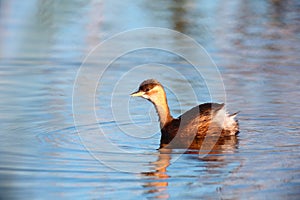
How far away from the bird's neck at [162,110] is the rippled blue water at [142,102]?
165mm

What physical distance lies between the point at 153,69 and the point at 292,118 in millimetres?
2647

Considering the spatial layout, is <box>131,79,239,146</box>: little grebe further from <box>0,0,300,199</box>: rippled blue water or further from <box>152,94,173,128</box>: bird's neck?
<box>0,0,300,199</box>: rippled blue water

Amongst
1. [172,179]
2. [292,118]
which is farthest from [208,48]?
[172,179]

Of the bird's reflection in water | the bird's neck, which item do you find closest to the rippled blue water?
the bird's reflection in water

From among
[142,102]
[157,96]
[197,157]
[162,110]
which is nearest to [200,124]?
[162,110]

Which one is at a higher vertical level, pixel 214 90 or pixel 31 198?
pixel 31 198

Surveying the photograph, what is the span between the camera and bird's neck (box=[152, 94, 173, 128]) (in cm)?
809

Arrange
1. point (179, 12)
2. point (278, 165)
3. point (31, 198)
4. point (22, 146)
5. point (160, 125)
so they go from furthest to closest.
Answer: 1. point (179, 12)
2. point (160, 125)
3. point (22, 146)
4. point (278, 165)
5. point (31, 198)

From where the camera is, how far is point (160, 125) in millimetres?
8070

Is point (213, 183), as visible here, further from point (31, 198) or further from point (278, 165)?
point (31, 198)

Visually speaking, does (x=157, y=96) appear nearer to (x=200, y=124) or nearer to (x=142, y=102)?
(x=200, y=124)

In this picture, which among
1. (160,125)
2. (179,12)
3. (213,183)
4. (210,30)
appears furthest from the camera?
(179,12)

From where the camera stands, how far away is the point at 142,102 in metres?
9.20

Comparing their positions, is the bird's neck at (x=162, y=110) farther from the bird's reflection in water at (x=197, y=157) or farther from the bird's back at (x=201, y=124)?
the bird's reflection in water at (x=197, y=157)
